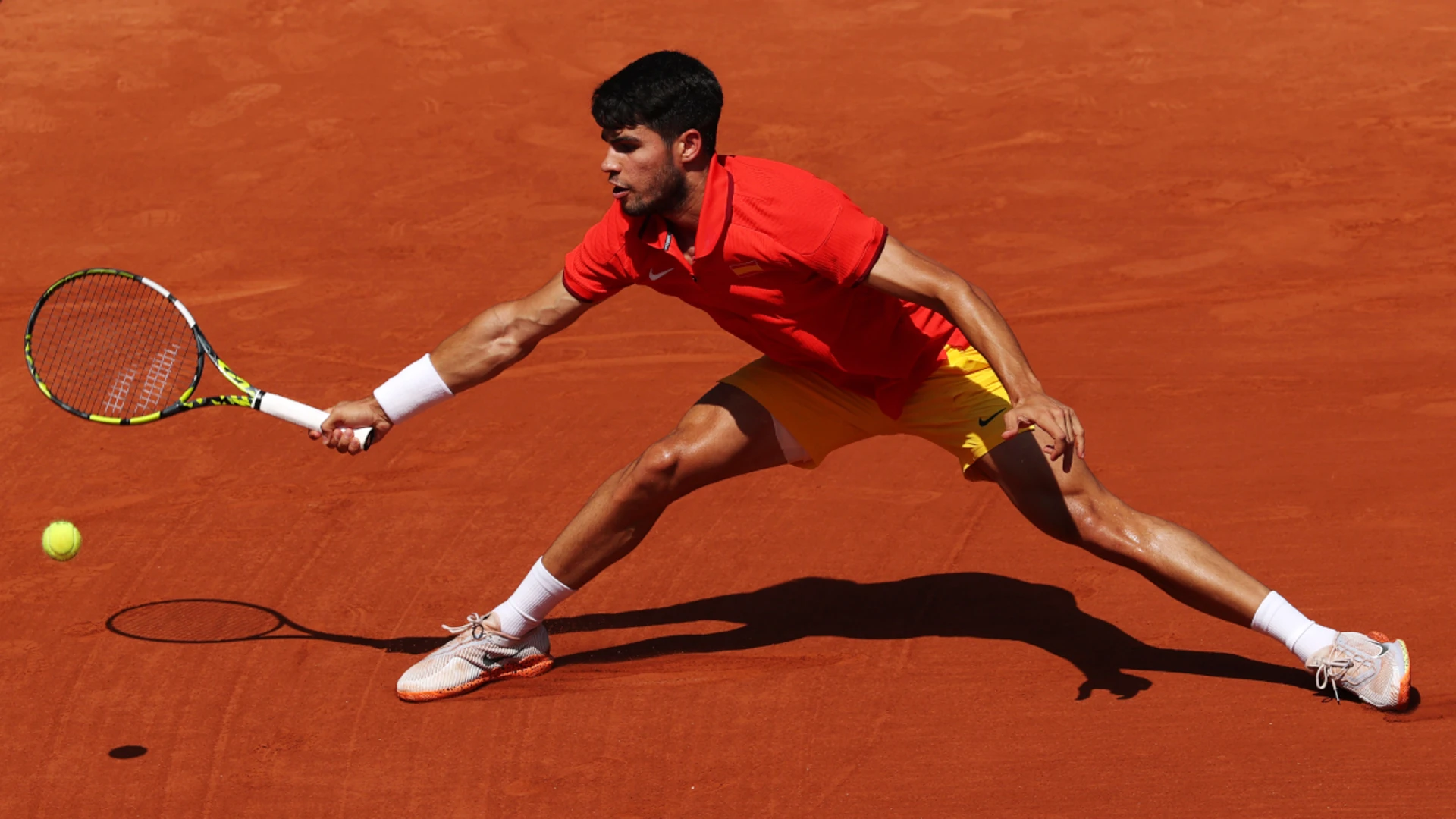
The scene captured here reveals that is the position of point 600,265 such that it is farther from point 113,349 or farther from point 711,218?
point 113,349

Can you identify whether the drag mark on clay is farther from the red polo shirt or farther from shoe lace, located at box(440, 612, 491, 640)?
the red polo shirt

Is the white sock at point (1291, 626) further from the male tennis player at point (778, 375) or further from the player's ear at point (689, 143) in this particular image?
the player's ear at point (689, 143)

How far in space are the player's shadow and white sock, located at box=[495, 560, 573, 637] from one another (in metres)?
0.23

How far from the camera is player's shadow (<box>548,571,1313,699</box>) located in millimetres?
5062

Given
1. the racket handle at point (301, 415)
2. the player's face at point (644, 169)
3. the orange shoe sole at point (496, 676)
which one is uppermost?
the player's face at point (644, 169)

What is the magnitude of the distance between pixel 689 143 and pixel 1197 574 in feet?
5.96

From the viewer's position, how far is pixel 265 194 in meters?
9.45

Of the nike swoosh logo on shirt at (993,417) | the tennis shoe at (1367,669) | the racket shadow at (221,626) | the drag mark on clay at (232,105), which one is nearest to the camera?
the tennis shoe at (1367,669)

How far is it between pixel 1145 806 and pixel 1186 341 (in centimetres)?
342

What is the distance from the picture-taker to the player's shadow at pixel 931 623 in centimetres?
506

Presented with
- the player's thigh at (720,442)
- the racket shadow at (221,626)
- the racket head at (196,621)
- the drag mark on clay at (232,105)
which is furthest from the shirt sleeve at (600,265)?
the drag mark on clay at (232,105)

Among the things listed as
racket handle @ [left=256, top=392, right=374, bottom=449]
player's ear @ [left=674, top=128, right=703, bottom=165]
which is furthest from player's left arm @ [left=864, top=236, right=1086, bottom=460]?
racket handle @ [left=256, top=392, right=374, bottom=449]

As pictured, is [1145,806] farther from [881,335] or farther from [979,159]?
[979,159]

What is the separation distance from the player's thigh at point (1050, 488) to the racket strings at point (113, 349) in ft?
9.77
